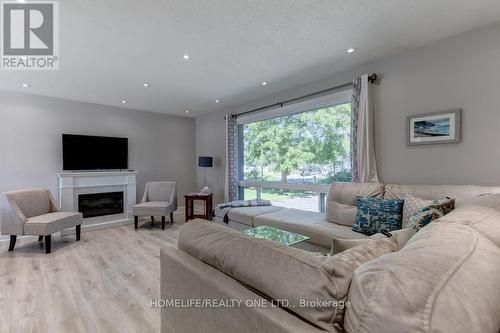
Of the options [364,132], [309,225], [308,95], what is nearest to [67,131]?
[308,95]

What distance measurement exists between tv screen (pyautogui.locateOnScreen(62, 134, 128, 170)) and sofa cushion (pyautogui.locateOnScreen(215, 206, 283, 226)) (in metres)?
2.72

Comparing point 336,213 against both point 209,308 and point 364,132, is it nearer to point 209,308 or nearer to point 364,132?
point 364,132

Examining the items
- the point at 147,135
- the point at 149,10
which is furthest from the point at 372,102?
the point at 147,135

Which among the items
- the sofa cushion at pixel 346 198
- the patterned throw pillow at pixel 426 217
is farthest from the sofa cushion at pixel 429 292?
the sofa cushion at pixel 346 198

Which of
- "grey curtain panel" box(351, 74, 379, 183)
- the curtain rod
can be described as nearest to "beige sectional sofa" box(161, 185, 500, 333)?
"grey curtain panel" box(351, 74, 379, 183)

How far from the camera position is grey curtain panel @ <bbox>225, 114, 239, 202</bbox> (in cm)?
511

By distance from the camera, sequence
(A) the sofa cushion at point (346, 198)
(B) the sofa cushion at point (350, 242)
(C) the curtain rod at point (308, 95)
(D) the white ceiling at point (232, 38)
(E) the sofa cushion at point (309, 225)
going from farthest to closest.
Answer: (C) the curtain rod at point (308, 95)
(A) the sofa cushion at point (346, 198)
(E) the sofa cushion at point (309, 225)
(D) the white ceiling at point (232, 38)
(B) the sofa cushion at point (350, 242)

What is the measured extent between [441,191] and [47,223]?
185 inches

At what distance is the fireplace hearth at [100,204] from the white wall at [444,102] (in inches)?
189

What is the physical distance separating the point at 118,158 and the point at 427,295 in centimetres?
554

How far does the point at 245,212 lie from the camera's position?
348 cm

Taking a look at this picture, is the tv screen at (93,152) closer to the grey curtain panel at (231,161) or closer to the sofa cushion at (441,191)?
the grey curtain panel at (231,161)

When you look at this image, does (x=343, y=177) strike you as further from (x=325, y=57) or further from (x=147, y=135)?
(x=147, y=135)

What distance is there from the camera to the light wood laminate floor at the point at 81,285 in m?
1.86
